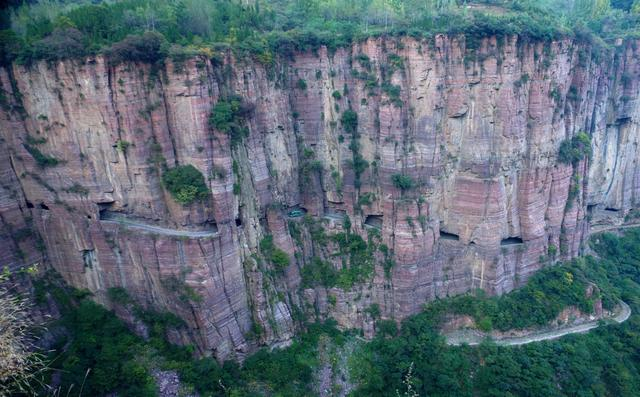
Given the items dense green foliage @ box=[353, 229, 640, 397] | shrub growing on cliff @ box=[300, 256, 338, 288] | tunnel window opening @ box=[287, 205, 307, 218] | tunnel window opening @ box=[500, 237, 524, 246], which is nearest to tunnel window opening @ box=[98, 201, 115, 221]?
tunnel window opening @ box=[287, 205, 307, 218]

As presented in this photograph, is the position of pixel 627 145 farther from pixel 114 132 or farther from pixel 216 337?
pixel 114 132

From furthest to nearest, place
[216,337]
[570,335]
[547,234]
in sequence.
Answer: [547,234] → [570,335] → [216,337]

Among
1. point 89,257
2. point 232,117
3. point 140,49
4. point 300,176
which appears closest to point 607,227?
point 300,176

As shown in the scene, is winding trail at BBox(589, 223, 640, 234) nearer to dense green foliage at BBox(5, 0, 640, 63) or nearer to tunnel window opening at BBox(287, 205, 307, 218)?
dense green foliage at BBox(5, 0, 640, 63)

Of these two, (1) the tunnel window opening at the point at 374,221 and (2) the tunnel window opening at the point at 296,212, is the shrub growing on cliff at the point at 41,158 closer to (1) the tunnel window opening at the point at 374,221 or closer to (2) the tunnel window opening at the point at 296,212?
(2) the tunnel window opening at the point at 296,212

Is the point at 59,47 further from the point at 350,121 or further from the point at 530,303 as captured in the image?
the point at 530,303

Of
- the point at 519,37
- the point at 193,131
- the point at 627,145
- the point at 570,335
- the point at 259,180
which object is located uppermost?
the point at 519,37

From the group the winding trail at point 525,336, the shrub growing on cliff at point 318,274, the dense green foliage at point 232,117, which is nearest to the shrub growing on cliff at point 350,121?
the dense green foliage at point 232,117

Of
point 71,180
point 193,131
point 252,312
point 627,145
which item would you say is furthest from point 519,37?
point 71,180
